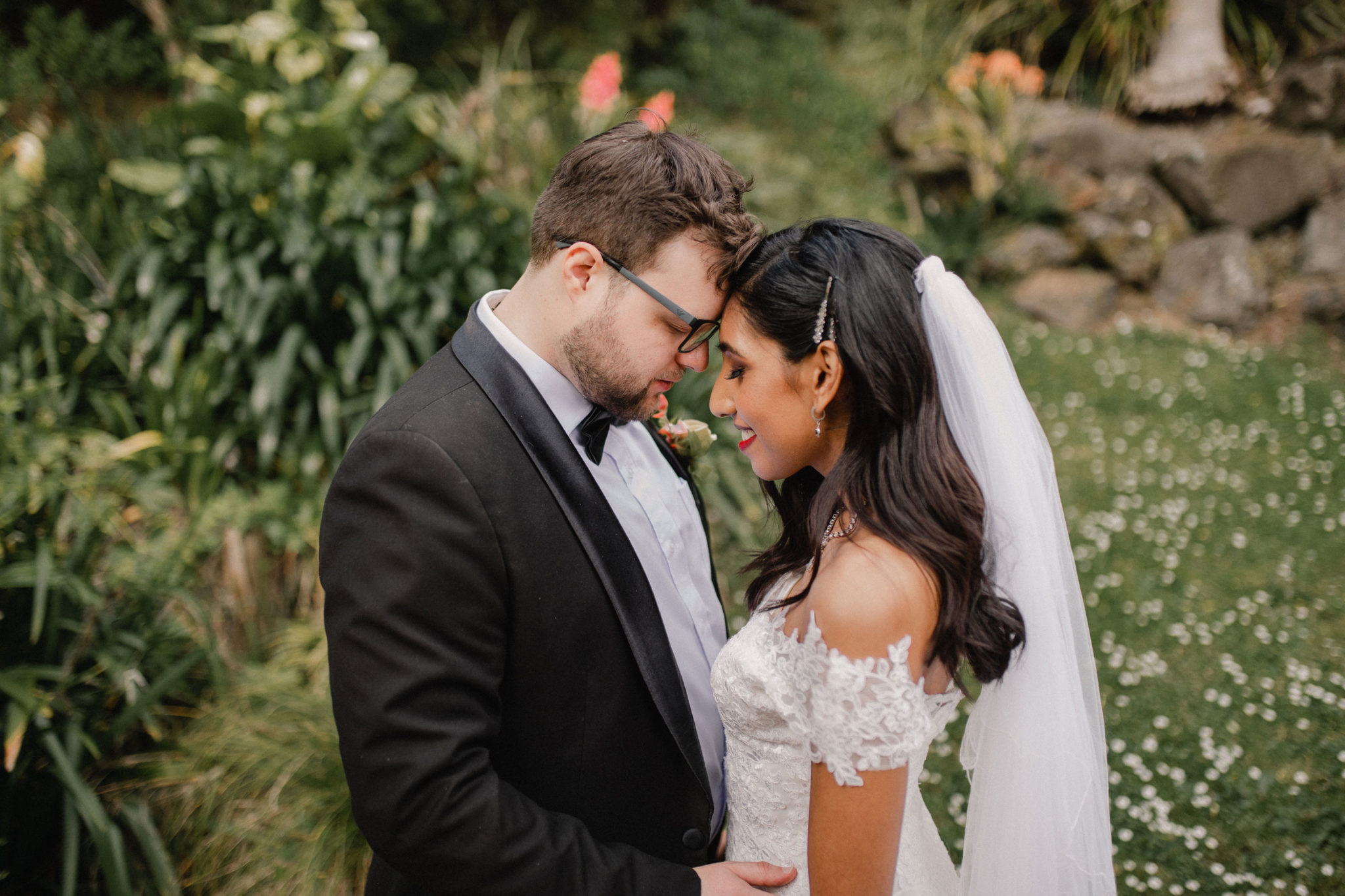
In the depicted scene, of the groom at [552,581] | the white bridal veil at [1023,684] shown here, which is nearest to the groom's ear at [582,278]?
the groom at [552,581]

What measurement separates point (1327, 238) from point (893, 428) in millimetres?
8405

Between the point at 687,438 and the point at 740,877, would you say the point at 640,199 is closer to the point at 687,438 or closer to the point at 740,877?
the point at 687,438

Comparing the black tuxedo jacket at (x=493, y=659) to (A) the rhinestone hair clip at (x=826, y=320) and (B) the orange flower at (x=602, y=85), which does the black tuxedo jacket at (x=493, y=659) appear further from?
(B) the orange flower at (x=602, y=85)

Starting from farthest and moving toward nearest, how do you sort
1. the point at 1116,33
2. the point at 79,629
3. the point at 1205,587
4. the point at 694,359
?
the point at 1116,33 < the point at 1205,587 < the point at 79,629 < the point at 694,359

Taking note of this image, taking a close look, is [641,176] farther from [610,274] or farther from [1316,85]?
[1316,85]

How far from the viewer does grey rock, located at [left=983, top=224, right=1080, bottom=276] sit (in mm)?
8039

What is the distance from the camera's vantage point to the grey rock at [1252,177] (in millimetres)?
7715

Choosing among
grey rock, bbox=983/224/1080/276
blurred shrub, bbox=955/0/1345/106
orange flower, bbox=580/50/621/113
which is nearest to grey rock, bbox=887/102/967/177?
grey rock, bbox=983/224/1080/276

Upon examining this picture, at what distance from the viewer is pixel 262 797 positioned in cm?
282

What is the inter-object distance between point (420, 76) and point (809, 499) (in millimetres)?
7393

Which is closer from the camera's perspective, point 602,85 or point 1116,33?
point 602,85

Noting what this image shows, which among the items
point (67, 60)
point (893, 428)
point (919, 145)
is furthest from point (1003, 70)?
point (67, 60)

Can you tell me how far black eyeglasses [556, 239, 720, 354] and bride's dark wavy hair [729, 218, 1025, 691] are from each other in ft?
0.53

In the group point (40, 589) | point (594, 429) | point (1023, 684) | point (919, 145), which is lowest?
point (40, 589)
